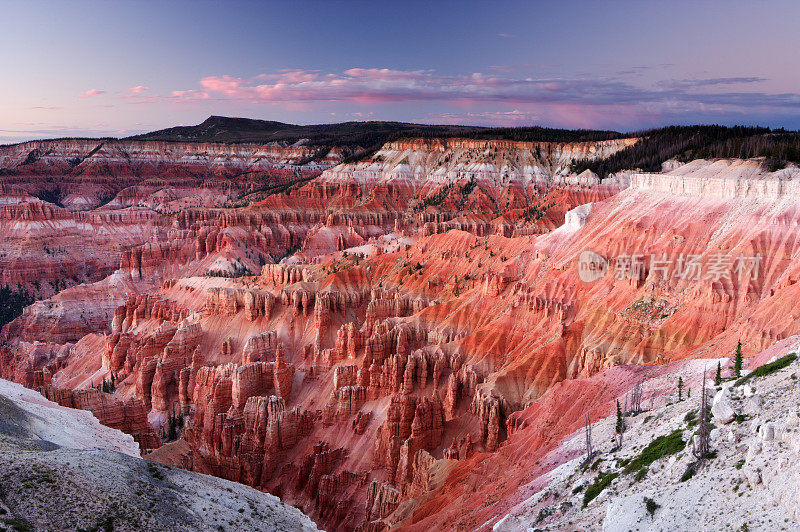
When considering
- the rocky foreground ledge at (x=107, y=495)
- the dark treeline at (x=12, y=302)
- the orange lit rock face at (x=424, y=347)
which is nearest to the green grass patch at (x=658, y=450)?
the orange lit rock face at (x=424, y=347)

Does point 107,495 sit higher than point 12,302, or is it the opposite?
point 107,495

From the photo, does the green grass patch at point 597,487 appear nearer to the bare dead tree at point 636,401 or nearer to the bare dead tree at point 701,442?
the bare dead tree at point 701,442

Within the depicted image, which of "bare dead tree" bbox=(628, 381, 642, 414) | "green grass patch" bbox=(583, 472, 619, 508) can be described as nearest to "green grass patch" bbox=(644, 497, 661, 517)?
"green grass patch" bbox=(583, 472, 619, 508)

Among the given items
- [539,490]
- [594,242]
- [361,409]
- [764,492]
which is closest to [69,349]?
[361,409]

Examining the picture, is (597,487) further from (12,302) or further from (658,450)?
(12,302)

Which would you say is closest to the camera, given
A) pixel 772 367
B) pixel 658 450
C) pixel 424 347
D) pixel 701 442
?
pixel 701 442

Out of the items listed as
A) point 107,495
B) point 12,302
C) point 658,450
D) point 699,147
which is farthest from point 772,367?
point 12,302
